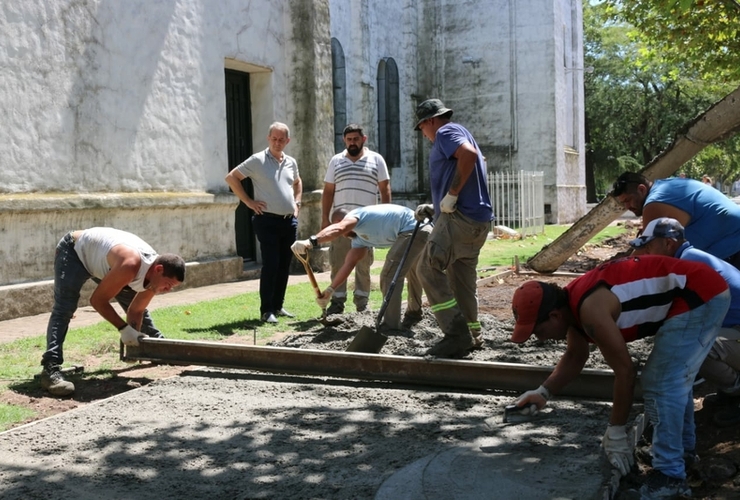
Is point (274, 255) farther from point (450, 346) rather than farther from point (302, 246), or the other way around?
point (450, 346)

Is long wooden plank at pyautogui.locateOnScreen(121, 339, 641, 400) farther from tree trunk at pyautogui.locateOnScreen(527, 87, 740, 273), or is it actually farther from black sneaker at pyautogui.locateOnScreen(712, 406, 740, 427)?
tree trunk at pyautogui.locateOnScreen(527, 87, 740, 273)

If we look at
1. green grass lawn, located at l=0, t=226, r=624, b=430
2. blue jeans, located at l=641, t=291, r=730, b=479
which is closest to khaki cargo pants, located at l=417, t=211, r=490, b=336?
green grass lawn, located at l=0, t=226, r=624, b=430

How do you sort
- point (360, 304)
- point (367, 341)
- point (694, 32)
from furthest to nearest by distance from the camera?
point (694, 32) → point (360, 304) → point (367, 341)

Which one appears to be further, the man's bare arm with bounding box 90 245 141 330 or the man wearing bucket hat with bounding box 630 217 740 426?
the man's bare arm with bounding box 90 245 141 330

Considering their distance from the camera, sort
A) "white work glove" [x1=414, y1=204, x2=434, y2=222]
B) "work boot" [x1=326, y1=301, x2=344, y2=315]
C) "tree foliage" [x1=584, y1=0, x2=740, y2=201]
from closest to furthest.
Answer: "white work glove" [x1=414, y1=204, x2=434, y2=222]
"work boot" [x1=326, y1=301, x2=344, y2=315]
"tree foliage" [x1=584, y1=0, x2=740, y2=201]

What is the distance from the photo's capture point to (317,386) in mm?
5695

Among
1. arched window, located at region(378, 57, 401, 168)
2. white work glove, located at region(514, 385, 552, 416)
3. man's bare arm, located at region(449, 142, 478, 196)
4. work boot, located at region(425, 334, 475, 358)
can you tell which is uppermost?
arched window, located at region(378, 57, 401, 168)

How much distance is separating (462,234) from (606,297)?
2.74m

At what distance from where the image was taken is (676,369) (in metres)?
3.62

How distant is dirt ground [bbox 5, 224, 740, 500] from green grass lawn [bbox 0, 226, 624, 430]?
0.15m

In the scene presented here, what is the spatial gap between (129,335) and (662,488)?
3835 mm

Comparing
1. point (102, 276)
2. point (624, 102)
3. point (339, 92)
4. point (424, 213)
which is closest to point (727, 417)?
point (424, 213)

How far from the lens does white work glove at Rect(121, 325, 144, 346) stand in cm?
586

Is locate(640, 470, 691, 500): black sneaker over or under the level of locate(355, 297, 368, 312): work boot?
under
